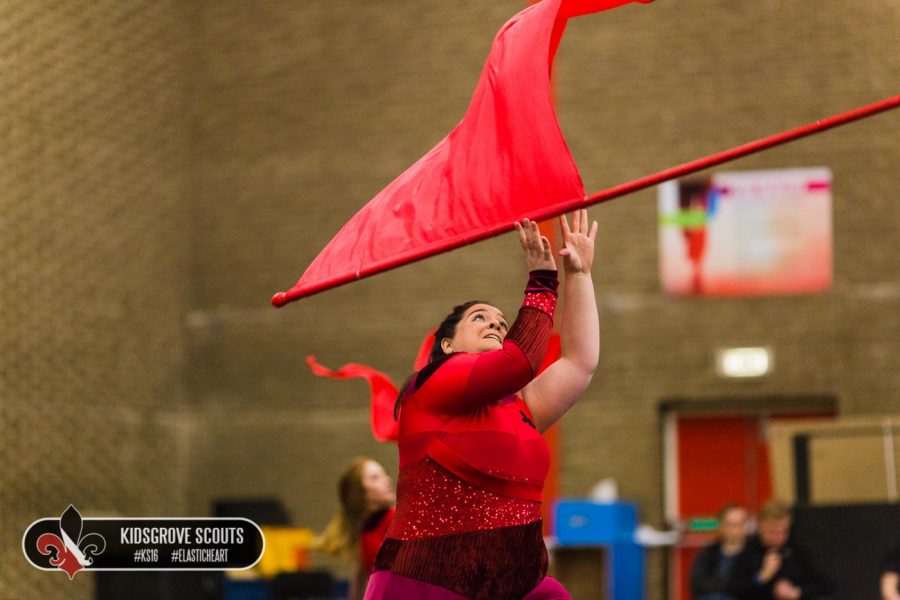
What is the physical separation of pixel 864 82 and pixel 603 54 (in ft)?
8.80

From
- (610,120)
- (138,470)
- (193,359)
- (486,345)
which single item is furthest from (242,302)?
(486,345)

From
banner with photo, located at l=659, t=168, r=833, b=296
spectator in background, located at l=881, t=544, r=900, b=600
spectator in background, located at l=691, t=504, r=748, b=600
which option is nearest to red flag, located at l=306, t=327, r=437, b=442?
spectator in background, located at l=881, t=544, r=900, b=600

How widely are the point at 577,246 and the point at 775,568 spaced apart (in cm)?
378

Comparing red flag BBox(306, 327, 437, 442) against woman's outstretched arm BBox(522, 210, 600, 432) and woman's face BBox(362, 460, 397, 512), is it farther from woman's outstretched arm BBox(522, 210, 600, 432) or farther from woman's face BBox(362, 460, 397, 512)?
woman's face BBox(362, 460, 397, 512)

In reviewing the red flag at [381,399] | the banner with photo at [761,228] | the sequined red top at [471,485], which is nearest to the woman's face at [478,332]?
the sequined red top at [471,485]

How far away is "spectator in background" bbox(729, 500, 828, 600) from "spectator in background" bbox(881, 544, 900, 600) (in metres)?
0.31

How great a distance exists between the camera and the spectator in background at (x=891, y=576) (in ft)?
18.7

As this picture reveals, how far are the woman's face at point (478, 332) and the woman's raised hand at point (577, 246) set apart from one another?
0.20 metres

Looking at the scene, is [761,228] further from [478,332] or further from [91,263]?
[478,332]

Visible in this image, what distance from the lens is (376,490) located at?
4.98 metres

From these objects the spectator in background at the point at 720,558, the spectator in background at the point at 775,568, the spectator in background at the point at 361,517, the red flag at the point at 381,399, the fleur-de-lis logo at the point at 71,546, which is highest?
the red flag at the point at 381,399

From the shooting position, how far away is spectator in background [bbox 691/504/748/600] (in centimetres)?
671

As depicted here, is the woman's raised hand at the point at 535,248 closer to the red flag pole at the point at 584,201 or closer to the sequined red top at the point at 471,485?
the sequined red top at the point at 471,485

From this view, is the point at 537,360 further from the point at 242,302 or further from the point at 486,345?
the point at 242,302
